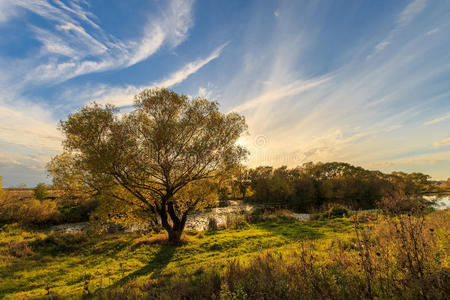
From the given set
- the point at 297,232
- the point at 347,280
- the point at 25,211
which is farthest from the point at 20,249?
Result: the point at 297,232

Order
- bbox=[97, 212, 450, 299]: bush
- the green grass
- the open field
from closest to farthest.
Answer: bbox=[97, 212, 450, 299]: bush → the open field → the green grass

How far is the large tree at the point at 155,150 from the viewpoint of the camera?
550 inches

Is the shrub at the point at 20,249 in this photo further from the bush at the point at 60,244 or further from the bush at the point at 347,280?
the bush at the point at 347,280

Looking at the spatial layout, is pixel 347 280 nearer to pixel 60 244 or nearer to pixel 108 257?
pixel 108 257

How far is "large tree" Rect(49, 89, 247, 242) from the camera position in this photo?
1396 cm

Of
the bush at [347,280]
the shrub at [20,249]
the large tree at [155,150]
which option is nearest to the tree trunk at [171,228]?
the large tree at [155,150]

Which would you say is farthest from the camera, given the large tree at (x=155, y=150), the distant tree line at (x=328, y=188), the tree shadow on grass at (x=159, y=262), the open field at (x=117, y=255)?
the distant tree line at (x=328, y=188)

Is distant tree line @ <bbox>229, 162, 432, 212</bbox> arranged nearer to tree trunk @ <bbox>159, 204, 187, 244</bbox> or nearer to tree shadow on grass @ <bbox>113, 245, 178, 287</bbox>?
tree trunk @ <bbox>159, 204, 187, 244</bbox>

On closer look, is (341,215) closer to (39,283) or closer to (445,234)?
(445,234)

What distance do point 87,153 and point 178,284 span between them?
11939 mm

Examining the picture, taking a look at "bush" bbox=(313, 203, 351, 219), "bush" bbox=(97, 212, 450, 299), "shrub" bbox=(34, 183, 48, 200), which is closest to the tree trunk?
"bush" bbox=(97, 212, 450, 299)

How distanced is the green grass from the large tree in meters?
3.05

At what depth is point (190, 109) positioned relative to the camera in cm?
1608

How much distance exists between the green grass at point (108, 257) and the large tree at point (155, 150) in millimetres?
3046
